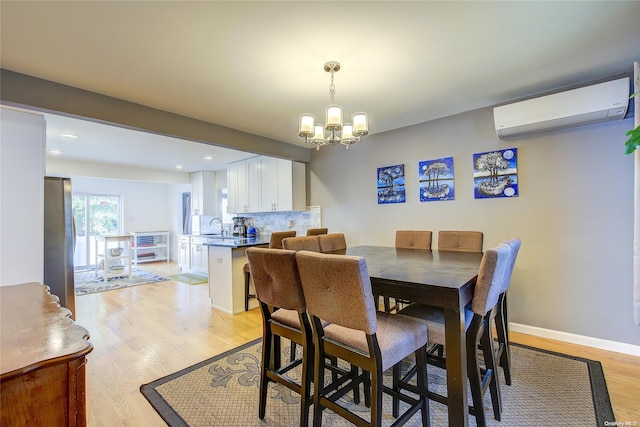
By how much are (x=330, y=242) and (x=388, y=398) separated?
143 cm

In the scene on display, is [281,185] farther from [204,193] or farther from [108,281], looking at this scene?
[108,281]

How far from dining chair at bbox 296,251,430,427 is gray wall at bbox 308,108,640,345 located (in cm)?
192

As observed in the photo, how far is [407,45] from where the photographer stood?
1.85 meters

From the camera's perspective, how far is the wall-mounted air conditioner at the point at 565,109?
7.14 ft

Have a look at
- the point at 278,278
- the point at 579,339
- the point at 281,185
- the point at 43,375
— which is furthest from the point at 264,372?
the point at 281,185

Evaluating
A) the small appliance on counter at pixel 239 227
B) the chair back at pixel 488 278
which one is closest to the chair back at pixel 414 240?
the chair back at pixel 488 278

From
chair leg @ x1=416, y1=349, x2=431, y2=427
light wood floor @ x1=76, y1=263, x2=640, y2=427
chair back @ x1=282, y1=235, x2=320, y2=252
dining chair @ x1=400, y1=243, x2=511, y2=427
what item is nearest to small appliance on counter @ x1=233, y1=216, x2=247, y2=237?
light wood floor @ x1=76, y1=263, x2=640, y2=427

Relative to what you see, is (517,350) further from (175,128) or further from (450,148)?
(175,128)

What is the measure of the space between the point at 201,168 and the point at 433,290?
6.15 metres

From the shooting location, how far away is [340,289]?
1232 mm

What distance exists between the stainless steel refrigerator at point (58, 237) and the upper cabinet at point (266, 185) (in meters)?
2.59

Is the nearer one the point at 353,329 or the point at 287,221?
the point at 353,329

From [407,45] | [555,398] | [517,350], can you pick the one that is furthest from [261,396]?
[407,45]

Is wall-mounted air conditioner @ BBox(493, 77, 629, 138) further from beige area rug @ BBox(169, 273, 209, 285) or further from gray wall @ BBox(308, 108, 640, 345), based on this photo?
beige area rug @ BBox(169, 273, 209, 285)
